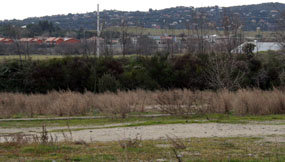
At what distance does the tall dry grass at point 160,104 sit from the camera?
2330cm

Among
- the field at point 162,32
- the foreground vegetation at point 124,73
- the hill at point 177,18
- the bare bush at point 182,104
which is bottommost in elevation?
the foreground vegetation at point 124,73

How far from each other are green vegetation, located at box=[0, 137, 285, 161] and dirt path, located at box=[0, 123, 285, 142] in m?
→ 2.25

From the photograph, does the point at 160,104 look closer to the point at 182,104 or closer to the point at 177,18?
the point at 182,104

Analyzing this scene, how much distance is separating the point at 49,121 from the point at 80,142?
11.0 m

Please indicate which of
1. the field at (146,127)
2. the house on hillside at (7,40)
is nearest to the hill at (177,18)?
the house on hillside at (7,40)

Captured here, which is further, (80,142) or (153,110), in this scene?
(153,110)

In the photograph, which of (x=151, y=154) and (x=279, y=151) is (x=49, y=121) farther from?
(x=279, y=151)

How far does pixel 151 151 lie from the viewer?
35.1ft

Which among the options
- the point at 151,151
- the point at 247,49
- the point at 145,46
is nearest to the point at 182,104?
the point at 151,151

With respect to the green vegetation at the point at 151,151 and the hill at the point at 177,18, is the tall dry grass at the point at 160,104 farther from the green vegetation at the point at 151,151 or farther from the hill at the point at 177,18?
the hill at the point at 177,18

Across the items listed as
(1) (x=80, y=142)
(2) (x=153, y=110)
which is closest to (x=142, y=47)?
(2) (x=153, y=110)

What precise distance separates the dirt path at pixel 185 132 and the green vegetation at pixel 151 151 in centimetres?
225

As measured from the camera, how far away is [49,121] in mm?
23312

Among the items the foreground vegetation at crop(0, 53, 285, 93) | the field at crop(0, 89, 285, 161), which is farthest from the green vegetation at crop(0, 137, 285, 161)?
the foreground vegetation at crop(0, 53, 285, 93)
